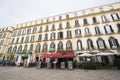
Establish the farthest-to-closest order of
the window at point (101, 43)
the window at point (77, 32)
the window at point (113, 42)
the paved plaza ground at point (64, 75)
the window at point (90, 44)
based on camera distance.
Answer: the window at point (77, 32) < the window at point (90, 44) < the window at point (101, 43) < the window at point (113, 42) < the paved plaza ground at point (64, 75)

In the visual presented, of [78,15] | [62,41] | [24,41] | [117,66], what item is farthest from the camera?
[24,41]

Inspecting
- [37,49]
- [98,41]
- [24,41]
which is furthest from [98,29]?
[24,41]

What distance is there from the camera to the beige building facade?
1833 cm

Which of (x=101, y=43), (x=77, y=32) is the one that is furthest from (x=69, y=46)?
(x=101, y=43)

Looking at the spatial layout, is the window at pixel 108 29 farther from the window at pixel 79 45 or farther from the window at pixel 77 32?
the window at pixel 79 45

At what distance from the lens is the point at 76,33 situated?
2138 centimetres

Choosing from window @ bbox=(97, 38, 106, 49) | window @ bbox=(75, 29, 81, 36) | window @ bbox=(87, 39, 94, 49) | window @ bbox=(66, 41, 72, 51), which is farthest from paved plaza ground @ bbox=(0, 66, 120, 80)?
window @ bbox=(75, 29, 81, 36)

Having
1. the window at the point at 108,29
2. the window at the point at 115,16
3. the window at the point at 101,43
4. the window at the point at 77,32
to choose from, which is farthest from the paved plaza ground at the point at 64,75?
the window at the point at 115,16

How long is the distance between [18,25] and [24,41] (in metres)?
10.2

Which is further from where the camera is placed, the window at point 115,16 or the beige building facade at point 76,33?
the window at point 115,16

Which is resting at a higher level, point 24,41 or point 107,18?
point 107,18

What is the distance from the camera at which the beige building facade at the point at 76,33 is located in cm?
1833

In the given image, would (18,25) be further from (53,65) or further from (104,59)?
(104,59)

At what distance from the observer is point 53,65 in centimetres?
1734
